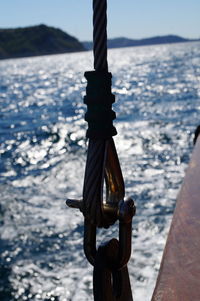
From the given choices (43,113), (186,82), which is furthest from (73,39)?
(43,113)

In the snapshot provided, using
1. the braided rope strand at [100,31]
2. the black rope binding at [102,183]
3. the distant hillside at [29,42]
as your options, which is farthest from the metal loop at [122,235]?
the distant hillside at [29,42]

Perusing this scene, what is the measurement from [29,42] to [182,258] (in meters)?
152

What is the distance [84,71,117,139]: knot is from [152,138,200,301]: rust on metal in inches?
25.4

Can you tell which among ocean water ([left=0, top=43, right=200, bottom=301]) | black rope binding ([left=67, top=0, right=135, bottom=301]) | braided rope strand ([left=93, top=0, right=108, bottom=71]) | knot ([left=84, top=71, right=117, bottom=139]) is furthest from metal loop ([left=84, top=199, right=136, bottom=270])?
ocean water ([left=0, top=43, right=200, bottom=301])

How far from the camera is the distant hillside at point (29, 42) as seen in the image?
480 feet

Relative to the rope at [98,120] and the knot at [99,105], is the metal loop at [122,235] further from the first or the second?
the knot at [99,105]

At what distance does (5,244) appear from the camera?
736 centimetres

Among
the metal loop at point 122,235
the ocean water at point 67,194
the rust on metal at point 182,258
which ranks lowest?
the ocean water at point 67,194

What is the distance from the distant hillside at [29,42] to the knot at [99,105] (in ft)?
490

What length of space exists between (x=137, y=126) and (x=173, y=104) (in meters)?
6.54

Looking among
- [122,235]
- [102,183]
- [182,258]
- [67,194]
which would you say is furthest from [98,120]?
[67,194]

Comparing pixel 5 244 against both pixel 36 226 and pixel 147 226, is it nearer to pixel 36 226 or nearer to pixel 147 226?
pixel 36 226

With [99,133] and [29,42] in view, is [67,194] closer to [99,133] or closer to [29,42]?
[99,133]

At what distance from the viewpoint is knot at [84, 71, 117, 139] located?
41.4 inches
